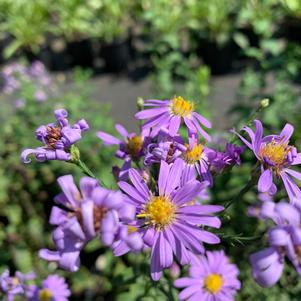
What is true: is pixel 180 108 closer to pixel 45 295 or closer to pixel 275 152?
pixel 275 152

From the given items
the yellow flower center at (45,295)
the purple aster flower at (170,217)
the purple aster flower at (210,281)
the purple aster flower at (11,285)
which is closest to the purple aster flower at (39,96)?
the purple aster flower at (11,285)

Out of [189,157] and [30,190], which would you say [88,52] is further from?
[189,157]

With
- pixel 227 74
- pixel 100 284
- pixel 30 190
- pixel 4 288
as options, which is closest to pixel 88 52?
pixel 227 74

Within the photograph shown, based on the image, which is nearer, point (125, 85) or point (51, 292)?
point (51, 292)

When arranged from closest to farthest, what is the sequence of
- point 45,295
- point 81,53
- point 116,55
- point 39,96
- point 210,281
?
point 210,281, point 45,295, point 39,96, point 116,55, point 81,53

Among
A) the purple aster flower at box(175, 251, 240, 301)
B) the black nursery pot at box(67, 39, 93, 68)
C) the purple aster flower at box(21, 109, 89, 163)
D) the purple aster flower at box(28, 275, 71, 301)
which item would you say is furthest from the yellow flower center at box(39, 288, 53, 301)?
the black nursery pot at box(67, 39, 93, 68)

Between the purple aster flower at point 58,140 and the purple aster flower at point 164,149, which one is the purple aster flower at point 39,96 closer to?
the purple aster flower at point 58,140

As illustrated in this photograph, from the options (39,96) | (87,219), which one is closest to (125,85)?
(39,96)
